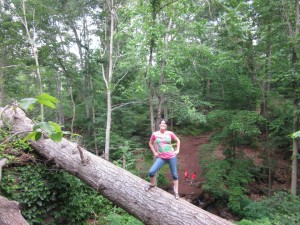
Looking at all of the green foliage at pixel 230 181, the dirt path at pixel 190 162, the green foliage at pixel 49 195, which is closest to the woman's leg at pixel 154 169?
the green foliage at pixel 49 195

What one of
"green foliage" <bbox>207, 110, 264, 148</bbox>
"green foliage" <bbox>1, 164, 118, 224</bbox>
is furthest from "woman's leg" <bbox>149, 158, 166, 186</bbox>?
"green foliage" <bbox>207, 110, 264, 148</bbox>

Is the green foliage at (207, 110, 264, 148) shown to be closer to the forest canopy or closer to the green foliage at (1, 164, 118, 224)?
the forest canopy

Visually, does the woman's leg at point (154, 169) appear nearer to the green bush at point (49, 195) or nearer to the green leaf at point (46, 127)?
the green bush at point (49, 195)

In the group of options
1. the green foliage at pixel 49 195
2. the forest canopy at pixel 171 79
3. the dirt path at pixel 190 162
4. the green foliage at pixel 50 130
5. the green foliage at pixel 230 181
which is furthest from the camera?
the dirt path at pixel 190 162

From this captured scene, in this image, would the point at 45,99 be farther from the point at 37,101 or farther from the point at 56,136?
the point at 56,136

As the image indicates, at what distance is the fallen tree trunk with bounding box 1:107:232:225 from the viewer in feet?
12.4

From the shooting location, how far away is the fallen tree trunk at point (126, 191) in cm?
379

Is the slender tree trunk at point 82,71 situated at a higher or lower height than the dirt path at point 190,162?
higher

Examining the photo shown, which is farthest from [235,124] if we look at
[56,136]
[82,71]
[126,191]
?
[82,71]

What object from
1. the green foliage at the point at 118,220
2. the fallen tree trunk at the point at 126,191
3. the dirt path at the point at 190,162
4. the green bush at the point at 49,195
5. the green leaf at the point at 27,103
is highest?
the green leaf at the point at 27,103

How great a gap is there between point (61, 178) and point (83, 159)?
4.43 ft

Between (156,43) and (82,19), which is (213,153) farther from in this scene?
(82,19)

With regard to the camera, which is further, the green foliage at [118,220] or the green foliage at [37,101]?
the green foliage at [118,220]

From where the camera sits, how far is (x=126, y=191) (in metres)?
4.55
